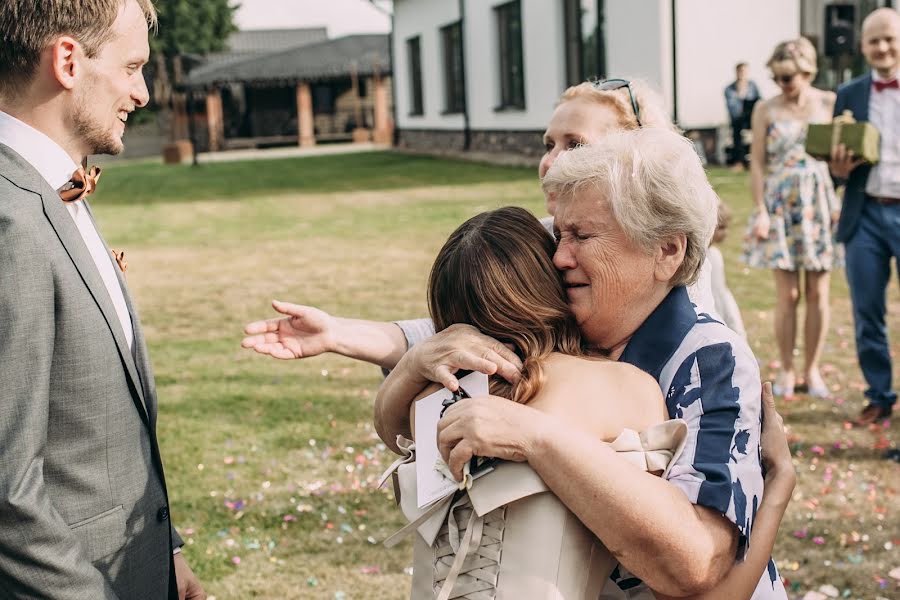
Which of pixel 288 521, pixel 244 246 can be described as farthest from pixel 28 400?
pixel 244 246

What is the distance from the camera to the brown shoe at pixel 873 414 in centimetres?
586

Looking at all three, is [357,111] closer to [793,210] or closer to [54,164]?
[793,210]

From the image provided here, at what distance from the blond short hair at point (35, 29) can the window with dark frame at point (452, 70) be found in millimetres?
26036

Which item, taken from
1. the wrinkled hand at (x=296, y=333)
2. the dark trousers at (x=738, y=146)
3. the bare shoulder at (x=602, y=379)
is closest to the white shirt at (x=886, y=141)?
the wrinkled hand at (x=296, y=333)

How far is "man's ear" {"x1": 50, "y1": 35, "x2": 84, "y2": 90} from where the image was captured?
2.00 meters

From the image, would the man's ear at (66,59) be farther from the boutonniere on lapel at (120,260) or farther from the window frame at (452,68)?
the window frame at (452,68)

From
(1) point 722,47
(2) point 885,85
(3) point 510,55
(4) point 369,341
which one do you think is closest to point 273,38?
(3) point 510,55

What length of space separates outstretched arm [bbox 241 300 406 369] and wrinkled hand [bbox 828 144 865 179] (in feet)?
12.9

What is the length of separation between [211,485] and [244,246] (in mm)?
8613

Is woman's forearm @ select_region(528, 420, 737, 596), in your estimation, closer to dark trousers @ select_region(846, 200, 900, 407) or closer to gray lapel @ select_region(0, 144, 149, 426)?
gray lapel @ select_region(0, 144, 149, 426)

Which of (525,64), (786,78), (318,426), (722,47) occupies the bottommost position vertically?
(318,426)

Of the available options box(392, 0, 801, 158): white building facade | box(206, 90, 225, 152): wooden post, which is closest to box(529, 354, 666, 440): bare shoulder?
box(392, 0, 801, 158): white building facade

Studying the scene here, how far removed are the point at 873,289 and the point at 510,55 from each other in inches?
771

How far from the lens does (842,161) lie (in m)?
5.61
